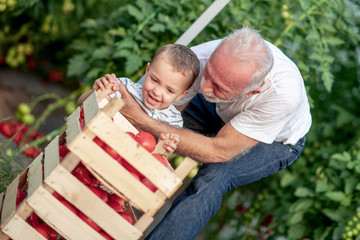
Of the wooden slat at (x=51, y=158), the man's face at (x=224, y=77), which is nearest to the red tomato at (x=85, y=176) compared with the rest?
the wooden slat at (x=51, y=158)

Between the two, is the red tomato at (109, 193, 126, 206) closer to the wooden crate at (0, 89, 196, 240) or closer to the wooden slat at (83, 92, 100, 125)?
the wooden crate at (0, 89, 196, 240)

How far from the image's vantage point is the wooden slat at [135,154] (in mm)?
1604

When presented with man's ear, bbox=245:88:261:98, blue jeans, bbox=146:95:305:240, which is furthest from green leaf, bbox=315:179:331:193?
man's ear, bbox=245:88:261:98

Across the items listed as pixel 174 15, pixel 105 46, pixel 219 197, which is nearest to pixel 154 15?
pixel 174 15

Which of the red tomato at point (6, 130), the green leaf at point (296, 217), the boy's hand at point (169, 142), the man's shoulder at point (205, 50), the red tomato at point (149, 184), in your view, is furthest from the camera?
the green leaf at point (296, 217)

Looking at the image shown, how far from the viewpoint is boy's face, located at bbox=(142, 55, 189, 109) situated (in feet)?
7.11

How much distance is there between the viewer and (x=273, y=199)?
11.4 feet

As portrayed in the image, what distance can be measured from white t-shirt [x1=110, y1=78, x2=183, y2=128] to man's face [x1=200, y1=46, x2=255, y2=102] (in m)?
0.26

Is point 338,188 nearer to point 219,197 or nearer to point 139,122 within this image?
point 219,197

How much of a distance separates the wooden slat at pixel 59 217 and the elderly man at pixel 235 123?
379 mm

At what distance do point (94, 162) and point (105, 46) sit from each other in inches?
68.4

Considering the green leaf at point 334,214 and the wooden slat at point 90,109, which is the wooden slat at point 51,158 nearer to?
the wooden slat at point 90,109

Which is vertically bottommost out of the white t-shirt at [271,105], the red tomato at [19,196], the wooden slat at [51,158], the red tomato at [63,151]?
the white t-shirt at [271,105]

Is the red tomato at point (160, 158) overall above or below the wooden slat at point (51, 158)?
below
